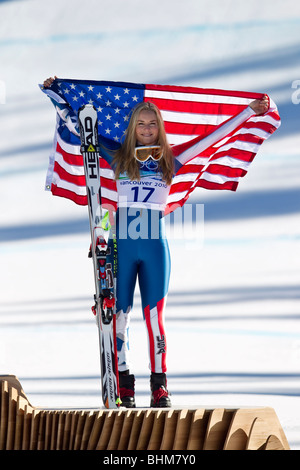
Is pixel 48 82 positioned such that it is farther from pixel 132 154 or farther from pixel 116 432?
pixel 116 432

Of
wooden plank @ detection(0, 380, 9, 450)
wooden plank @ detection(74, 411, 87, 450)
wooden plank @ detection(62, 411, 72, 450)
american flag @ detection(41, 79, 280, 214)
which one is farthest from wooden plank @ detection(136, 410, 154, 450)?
american flag @ detection(41, 79, 280, 214)

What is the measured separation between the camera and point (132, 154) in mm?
4762

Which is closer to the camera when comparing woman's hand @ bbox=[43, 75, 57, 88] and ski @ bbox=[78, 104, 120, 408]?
ski @ bbox=[78, 104, 120, 408]

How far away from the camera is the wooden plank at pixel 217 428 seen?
11.1ft

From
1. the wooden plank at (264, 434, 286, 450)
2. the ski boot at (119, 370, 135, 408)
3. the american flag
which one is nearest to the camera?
the wooden plank at (264, 434, 286, 450)

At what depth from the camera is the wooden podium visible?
132 inches

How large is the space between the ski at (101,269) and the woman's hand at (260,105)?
Result: 1.20 m

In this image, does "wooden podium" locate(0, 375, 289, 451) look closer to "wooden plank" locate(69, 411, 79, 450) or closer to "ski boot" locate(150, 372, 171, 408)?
"wooden plank" locate(69, 411, 79, 450)

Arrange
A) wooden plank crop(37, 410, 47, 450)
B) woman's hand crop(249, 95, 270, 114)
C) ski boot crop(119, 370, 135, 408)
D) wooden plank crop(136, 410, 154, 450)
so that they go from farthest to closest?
woman's hand crop(249, 95, 270, 114) < ski boot crop(119, 370, 135, 408) < wooden plank crop(37, 410, 47, 450) < wooden plank crop(136, 410, 154, 450)

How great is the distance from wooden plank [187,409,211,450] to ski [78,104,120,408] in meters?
1.04

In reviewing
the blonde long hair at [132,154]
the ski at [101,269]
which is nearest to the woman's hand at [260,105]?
the blonde long hair at [132,154]

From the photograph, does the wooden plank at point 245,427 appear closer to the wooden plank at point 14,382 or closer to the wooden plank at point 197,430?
the wooden plank at point 197,430

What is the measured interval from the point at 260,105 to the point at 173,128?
28.9 inches
